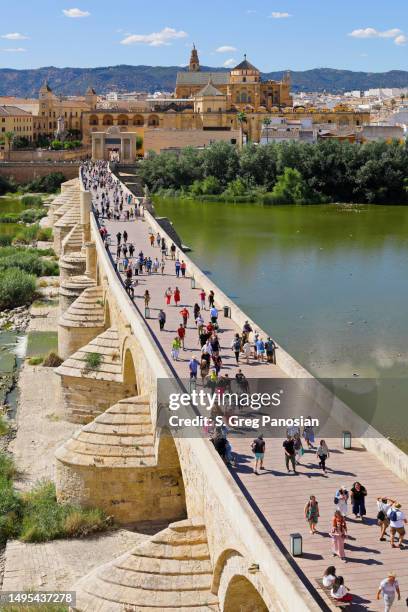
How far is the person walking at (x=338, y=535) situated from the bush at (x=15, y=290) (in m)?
21.5

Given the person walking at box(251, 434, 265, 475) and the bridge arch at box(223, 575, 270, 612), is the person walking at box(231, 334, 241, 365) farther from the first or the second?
the bridge arch at box(223, 575, 270, 612)

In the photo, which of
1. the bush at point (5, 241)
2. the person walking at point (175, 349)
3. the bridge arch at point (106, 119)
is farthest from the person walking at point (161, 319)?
the bridge arch at point (106, 119)

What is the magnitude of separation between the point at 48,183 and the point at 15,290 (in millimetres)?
39600

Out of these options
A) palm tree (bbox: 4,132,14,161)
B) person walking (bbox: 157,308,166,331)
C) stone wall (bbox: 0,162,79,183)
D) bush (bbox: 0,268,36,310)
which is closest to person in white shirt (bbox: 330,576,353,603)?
person walking (bbox: 157,308,166,331)

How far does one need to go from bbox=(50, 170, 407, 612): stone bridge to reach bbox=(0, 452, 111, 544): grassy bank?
0.66 ft

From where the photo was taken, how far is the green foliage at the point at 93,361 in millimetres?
16703

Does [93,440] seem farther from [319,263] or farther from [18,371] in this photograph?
[319,263]

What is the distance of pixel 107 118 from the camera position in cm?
8881

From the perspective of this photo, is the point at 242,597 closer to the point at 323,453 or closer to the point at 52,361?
the point at 323,453

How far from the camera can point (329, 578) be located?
7270 mm

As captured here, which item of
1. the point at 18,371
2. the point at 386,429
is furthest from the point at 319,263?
the point at 386,429

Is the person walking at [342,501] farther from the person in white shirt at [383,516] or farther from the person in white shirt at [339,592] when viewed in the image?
the person in white shirt at [339,592]

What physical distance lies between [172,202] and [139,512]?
4565 centimetres

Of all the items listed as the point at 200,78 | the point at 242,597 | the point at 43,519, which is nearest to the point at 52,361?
the point at 43,519
